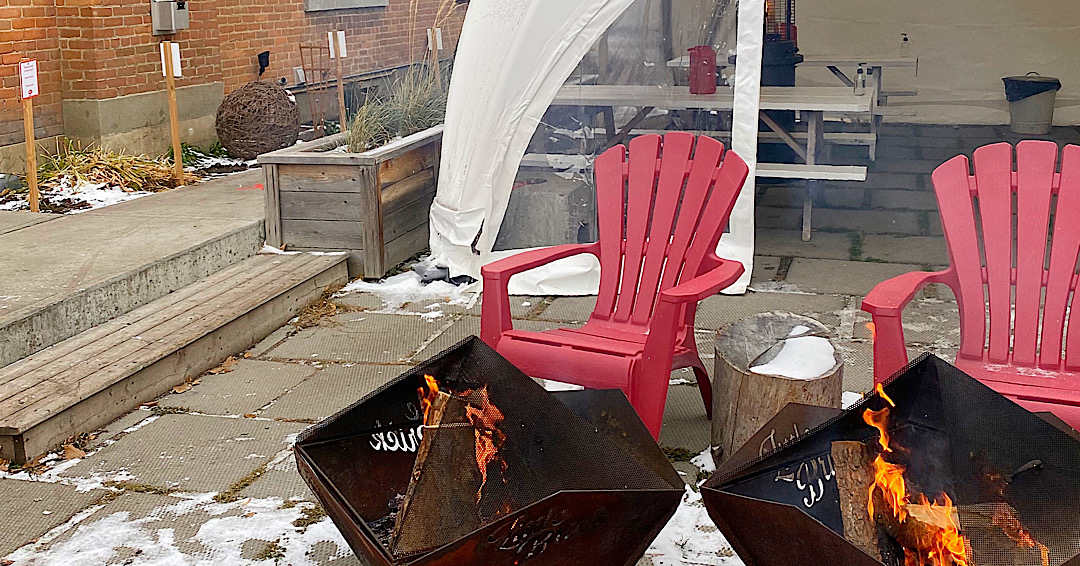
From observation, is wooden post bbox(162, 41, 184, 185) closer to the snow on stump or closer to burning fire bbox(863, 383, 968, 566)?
the snow on stump

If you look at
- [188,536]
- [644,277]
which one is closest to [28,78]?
[188,536]

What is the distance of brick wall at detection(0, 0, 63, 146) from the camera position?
19.6ft

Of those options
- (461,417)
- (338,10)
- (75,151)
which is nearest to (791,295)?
(461,417)

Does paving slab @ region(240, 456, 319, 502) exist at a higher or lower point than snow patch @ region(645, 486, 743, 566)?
higher

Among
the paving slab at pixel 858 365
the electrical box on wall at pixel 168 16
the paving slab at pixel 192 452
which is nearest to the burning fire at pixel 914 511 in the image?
the paving slab at pixel 858 365

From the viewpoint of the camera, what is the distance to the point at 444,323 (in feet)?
14.1

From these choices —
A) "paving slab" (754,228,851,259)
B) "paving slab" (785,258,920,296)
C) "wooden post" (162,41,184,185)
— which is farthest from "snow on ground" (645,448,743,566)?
"wooden post" (162,41,184,185)

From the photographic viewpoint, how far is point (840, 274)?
4.93 m

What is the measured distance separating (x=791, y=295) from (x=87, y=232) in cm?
335

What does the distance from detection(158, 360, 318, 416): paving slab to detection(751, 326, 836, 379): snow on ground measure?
173cm

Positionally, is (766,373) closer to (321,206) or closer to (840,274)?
(840,274)

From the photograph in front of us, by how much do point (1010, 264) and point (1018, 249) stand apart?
10cm

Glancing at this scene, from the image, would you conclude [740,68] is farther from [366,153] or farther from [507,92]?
[366,153]

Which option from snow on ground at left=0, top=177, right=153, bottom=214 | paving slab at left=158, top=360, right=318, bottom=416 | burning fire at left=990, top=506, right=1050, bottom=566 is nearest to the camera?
burning fire at left=990, top=506, right=1050, bottom=566
